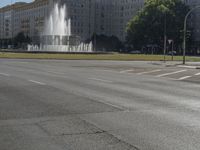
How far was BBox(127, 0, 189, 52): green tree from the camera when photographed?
402 ft

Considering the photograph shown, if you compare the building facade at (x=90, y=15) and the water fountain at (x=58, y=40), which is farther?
the building facade at (x=90, y=15)

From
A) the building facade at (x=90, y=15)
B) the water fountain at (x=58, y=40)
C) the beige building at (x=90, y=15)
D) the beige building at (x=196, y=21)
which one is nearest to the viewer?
the water fountain at (x=58, y=40)

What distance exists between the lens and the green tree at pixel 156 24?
122 meters

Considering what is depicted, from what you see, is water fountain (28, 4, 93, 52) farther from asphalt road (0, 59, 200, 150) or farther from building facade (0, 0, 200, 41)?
asphalt road (0, 59, 200, 150)

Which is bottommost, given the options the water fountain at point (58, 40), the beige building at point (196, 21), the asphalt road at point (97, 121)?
the asphalt road at point (97, 121)

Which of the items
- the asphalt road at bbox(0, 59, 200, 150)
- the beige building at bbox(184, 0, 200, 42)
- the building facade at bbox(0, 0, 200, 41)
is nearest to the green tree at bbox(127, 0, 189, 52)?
the beige building at bbox(184, 0, 200, 42)

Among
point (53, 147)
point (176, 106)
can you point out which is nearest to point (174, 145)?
point (53, 147)

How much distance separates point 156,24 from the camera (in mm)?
122562

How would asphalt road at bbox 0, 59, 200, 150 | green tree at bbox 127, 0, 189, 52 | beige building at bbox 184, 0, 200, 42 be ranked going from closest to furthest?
asphalt road at bbox 0, 59, 200, 150, green tree at bbox 127, 0, 189, 52, beige building at bbox 184, 0, 200, 42

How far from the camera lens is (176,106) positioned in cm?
1216

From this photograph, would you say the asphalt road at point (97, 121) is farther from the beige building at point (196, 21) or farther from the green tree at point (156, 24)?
the beige building at point (196, 21)

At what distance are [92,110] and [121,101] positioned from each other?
7.01 ft

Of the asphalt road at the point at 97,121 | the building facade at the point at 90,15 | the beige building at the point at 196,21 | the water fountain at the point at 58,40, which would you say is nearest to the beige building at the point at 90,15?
the building facade at the point at 90,15

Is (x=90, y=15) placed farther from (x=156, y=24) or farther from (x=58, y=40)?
(x=58, y=40)
